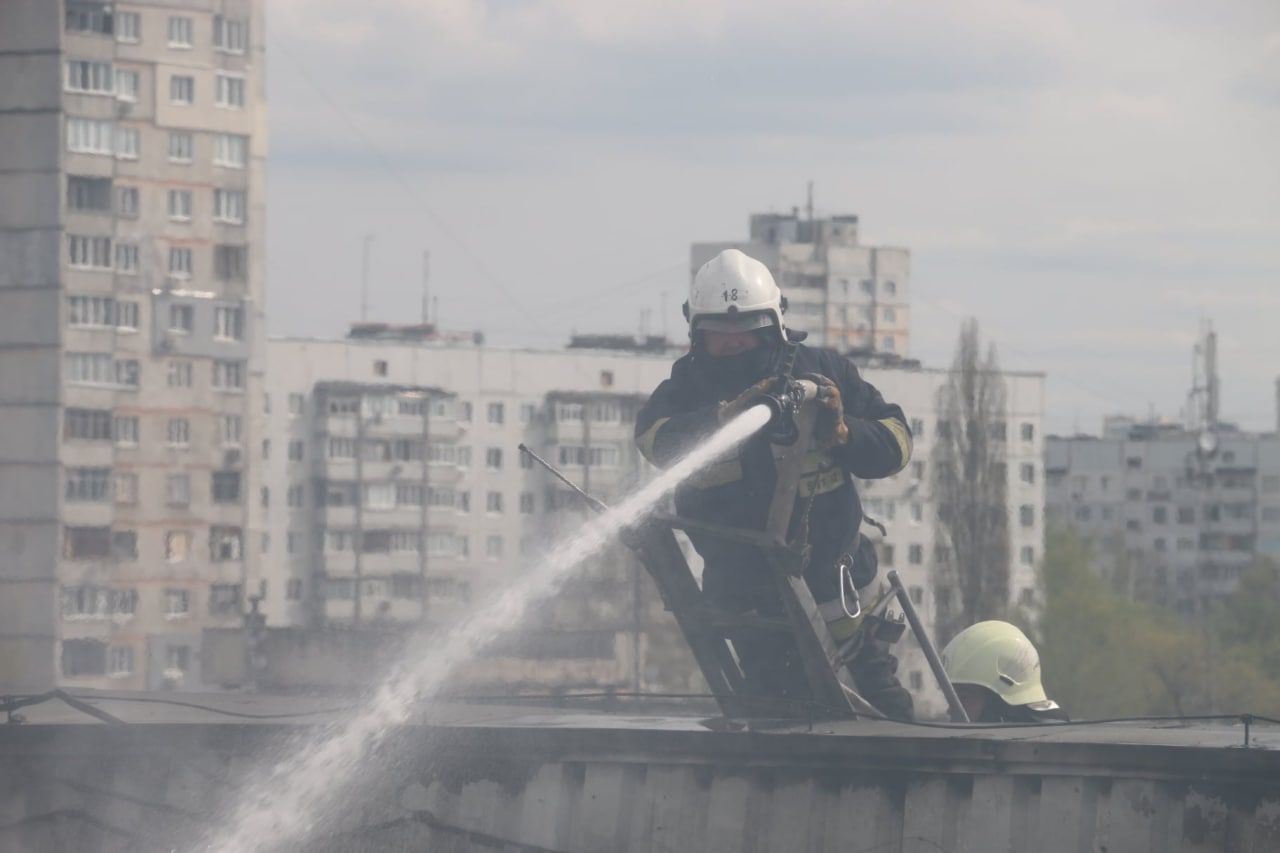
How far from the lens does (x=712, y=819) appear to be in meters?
9.49

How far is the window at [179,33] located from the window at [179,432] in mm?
16180

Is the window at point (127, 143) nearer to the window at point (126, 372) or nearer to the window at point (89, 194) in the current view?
the window at point (89, 194)

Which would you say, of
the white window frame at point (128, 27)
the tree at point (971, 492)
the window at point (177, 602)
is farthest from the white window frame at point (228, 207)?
the tree at point (971, 492)

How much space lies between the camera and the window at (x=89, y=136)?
79.1m

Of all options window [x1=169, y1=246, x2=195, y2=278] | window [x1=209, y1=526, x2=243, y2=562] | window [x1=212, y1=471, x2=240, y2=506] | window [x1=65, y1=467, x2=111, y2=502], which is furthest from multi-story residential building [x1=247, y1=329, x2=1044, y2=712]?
window [x1=65, y1=467, x2=111, y2=502]

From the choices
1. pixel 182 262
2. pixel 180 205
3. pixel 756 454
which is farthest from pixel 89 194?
pixel 756 454

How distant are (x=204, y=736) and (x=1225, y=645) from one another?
358 ft

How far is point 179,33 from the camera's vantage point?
83.8 m

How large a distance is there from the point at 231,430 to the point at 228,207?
9.75 meters

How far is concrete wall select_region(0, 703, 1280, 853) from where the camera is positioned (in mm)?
8836

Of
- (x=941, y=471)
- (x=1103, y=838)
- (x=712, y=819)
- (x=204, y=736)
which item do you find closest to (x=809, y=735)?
(x=712, y=819)

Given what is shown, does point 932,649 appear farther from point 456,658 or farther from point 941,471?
point 941,471

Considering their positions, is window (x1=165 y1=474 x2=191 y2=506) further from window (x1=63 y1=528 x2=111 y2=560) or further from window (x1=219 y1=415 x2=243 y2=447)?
window (x1=63 y1=528 x2=111 y2=560)

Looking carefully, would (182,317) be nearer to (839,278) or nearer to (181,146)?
(181,146)
